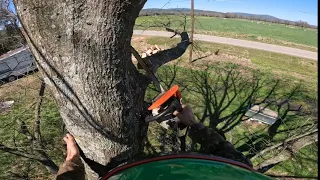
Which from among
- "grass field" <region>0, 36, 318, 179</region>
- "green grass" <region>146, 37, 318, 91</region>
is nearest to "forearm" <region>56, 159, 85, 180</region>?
"grass field" <region>0, 36, 318, 179</region>

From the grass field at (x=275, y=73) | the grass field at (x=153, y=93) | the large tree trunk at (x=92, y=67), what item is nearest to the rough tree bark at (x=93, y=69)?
the large tree trunk at (x=92, y=67)

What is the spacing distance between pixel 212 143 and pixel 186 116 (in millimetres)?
266

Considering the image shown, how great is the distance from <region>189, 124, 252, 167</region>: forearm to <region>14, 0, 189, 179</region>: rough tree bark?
474 millimetres

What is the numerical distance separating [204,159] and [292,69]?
49.0ft

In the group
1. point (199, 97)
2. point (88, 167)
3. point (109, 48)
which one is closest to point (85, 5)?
point (109, 48)

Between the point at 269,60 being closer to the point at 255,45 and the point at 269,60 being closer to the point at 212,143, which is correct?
the point at 255,45

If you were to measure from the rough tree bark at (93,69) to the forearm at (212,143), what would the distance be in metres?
0.47

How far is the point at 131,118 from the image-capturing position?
1.70 meters

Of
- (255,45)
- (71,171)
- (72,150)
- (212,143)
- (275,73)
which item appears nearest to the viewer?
(71,171)

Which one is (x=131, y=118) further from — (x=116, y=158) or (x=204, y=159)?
(x=204, y=159)

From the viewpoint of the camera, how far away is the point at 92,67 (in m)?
1.43

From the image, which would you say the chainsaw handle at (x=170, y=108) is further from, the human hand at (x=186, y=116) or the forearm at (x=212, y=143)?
the forearm at (x=212, y=143)

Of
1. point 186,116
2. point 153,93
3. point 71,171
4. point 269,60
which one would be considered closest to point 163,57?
point 186,116

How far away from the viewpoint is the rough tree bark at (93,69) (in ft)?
4.33
